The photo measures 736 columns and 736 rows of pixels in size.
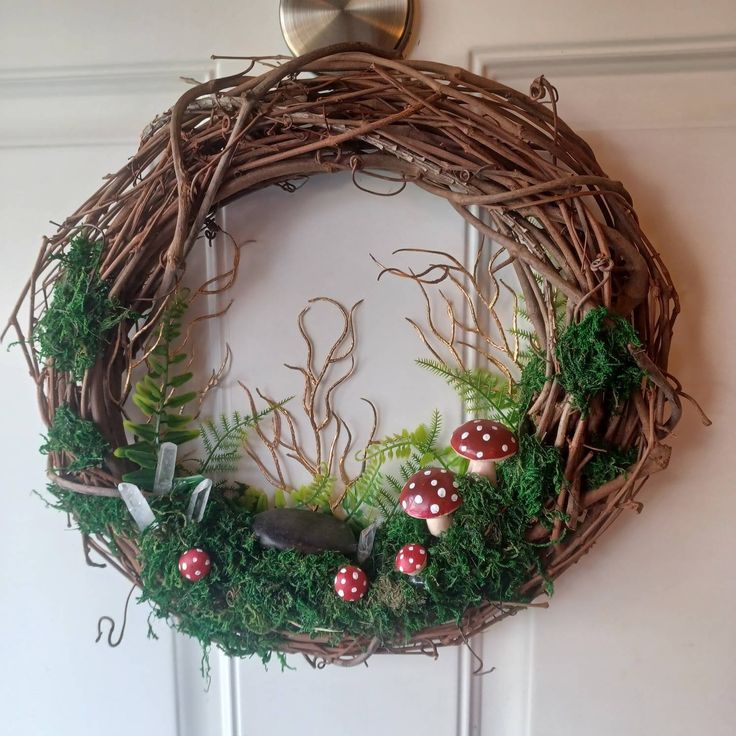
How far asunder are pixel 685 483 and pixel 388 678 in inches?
18.0

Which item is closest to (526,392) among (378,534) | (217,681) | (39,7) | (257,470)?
(378,534)

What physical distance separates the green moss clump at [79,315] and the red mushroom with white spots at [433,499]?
1.22 ft

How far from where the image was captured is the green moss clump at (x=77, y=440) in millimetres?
687

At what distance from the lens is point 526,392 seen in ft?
2.17

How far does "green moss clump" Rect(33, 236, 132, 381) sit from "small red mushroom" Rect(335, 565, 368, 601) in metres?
0.37

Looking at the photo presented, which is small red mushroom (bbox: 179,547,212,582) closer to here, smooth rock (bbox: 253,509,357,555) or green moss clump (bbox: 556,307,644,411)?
smooth rock (bbox: 253,509,357,555)

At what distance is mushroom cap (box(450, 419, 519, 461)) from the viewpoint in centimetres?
62

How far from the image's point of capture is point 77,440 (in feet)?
2.25

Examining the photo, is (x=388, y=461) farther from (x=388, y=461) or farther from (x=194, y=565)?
(x=194, y=565)

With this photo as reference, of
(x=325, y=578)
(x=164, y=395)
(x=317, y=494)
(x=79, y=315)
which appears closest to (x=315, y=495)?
(x=317, y=494)

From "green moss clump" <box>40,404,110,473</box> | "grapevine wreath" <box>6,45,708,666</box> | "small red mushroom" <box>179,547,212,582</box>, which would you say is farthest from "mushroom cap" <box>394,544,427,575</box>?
A: "green moss clump" <box>40,404,110,473</box>

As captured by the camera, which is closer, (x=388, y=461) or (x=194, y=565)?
(x=194, y=565)

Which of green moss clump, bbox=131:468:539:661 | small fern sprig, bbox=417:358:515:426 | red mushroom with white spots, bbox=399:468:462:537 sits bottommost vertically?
green moss clump, bbox=131:468:539:661

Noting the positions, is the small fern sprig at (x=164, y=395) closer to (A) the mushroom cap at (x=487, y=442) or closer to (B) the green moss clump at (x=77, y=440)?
(B) the green moss clump at (x=77, y=440)
